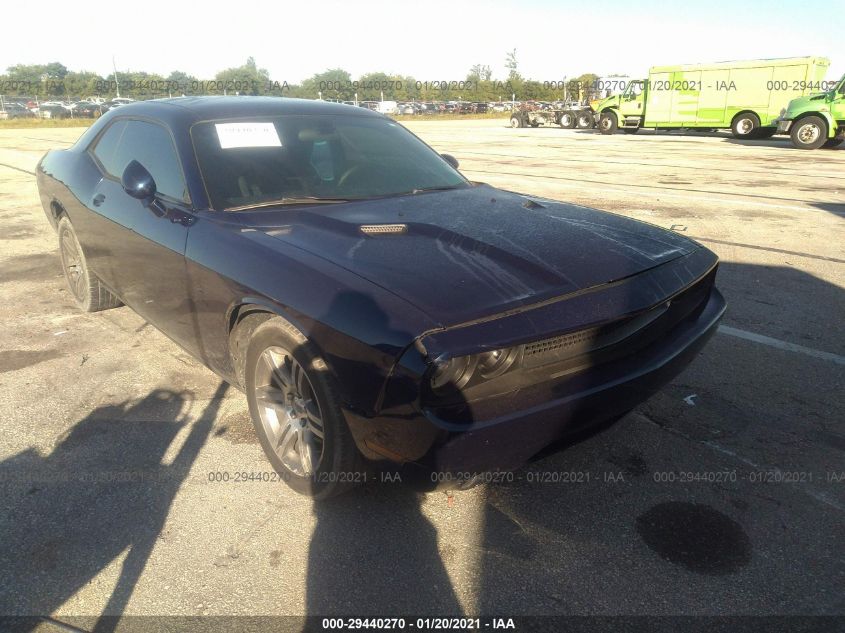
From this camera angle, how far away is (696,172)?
12367mm

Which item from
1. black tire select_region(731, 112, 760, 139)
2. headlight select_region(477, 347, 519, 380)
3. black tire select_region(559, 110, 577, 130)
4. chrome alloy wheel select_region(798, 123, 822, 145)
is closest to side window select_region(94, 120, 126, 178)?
headlight select_region(477, 347, 519, 380)

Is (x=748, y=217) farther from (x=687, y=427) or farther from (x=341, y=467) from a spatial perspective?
(x=341, y=467)

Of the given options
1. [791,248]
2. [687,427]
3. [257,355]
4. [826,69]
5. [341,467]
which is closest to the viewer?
[341,467]

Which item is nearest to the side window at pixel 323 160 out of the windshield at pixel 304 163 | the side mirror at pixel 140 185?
the windshield at pixel 304 163

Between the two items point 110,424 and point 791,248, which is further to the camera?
point 791,248

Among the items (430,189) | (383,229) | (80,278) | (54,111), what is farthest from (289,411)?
(54,111)

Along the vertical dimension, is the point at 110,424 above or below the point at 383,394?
below

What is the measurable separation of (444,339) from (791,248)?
5.76m

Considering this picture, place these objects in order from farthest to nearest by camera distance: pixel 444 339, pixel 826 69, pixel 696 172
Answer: pixel 826 69 → pixel 696 172 → pixel 444 339

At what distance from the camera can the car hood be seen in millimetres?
2070

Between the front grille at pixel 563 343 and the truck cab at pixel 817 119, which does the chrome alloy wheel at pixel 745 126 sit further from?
the front grille at pixel 563 343

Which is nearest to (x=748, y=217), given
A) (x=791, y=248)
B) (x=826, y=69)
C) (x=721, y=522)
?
(x=791, y=248)

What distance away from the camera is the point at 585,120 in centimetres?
2786

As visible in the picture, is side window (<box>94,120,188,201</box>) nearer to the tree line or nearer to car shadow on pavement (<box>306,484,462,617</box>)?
car shadow on pavement (<box>306,484,462,617</box>)
